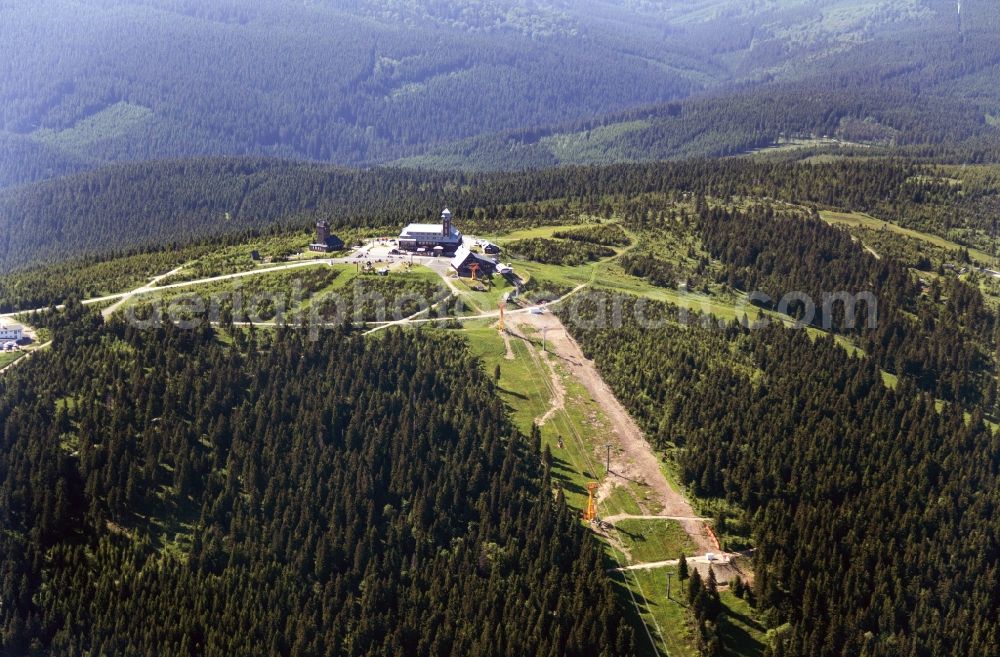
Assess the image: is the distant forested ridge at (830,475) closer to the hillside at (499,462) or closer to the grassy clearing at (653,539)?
the hillside at (499,462)

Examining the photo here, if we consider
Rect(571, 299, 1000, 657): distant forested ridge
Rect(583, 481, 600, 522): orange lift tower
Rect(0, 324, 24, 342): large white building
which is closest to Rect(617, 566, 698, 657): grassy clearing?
Rect(571, 299, 1000, 657): distant forested ridge

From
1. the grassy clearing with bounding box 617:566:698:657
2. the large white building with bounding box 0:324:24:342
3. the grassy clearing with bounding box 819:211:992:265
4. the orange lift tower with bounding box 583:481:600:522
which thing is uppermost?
the grassy clearing with bounding box 819:211:992:265

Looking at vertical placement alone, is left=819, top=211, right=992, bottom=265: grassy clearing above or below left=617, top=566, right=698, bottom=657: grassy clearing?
above

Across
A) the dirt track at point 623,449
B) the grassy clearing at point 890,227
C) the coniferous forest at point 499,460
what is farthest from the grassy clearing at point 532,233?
the grassy clearing at point 890,227

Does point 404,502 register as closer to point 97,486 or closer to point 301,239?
point 97,486

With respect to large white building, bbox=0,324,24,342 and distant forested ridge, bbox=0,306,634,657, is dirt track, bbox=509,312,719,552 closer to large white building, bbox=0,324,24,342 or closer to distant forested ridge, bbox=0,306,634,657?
distant forested ridge, bbox=0,306,634,657

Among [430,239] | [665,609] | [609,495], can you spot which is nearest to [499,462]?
[609,495]
